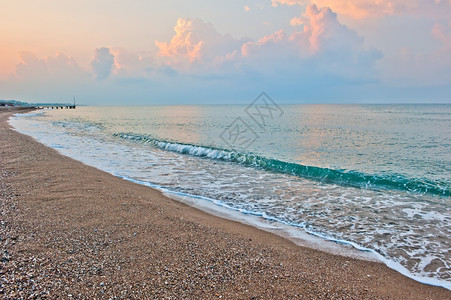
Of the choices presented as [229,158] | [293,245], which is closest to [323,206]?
[293,245]

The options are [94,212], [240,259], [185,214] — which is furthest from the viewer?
[185,214]

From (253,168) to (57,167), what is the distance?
8982 mm

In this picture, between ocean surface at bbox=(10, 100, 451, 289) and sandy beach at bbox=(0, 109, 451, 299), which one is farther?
ocean surface at bbox=(10, 100, 451, 289)

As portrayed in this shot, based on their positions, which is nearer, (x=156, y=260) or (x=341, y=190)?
(x=156, y=260)

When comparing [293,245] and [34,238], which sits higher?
[34,238]

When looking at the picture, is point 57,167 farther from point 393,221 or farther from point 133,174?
point 393,221

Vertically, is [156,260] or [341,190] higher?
[156,260]

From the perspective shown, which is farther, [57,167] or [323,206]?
[57,167]

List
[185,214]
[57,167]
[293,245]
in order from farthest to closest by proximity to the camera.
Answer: [57,167], [185,214], [293,245]

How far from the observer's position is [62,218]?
5332 millimetres

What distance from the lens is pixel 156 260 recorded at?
405 centimetres

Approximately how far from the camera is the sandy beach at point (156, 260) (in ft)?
11.0

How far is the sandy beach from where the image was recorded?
334 centimetres

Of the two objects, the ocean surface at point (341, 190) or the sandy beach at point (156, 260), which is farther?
the ocean surface at point (341, 190)
